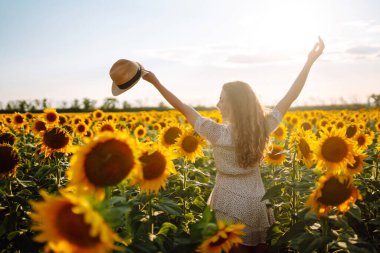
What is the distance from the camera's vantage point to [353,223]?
11.8ft

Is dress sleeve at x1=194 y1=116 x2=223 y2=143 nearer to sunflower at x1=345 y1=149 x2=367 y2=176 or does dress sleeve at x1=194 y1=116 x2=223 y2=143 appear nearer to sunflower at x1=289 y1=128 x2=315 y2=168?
sunflower at x1=289 y1=128 x2=315 y2=168

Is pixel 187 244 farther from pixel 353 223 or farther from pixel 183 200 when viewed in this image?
pixel 183 200

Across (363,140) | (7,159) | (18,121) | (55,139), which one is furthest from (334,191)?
(18,121)

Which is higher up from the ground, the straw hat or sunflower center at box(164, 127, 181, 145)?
the straw hat

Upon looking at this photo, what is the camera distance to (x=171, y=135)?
5559mm

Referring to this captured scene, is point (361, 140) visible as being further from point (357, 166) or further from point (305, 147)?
point (305, 147)

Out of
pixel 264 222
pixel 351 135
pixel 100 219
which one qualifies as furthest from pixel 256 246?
→ pixel 351 135

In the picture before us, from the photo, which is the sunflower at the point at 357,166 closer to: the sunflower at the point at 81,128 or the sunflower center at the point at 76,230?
the sunflower center at the point at 76,230

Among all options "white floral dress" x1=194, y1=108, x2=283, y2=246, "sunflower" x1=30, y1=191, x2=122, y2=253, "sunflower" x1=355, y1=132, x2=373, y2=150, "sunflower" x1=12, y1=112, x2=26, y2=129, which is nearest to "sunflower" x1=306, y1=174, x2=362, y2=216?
"white floral dress" x1=194, y1=108, x2=283, y2=246

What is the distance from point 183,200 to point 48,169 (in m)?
1.76

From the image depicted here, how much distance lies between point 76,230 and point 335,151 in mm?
2724

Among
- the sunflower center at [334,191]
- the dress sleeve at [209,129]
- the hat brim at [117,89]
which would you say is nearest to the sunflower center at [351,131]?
the dress sleeve at [209,129]

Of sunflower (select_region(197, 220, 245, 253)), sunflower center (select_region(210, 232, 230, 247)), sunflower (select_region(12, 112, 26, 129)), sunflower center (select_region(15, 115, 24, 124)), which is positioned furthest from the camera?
sunflower center (select_region(15, 115, 24, 124))

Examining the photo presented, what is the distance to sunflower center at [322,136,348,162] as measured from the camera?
140 inches
